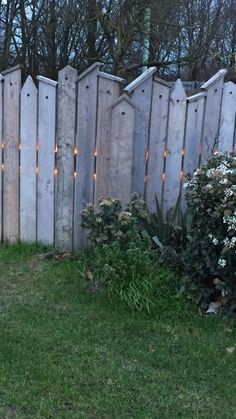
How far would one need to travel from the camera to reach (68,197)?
4977mm

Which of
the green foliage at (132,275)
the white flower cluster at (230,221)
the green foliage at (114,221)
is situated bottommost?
the green foliage at (132,275)

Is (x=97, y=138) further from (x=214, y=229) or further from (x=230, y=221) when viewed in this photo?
(x=230, y=221)

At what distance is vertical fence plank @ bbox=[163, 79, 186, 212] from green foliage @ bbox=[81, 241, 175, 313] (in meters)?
0.85

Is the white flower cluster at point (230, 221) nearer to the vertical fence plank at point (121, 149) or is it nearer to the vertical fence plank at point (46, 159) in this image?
the vertical fence plank at point (121, 149)

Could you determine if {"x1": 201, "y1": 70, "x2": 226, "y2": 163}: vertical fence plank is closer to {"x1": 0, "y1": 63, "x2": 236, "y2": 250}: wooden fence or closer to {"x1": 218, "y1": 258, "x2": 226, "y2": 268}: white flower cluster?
{"x1": 0, "y1": 63, "x2": 236, "y2": 250}: wooden fence

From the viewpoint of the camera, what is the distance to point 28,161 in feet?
16.7

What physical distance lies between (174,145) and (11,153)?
1.53m

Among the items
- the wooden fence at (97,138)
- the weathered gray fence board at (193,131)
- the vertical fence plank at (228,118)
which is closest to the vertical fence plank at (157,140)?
the wooden fence at (97,138)

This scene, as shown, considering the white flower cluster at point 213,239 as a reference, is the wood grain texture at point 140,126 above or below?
above

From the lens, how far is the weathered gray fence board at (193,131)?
4.76 metres

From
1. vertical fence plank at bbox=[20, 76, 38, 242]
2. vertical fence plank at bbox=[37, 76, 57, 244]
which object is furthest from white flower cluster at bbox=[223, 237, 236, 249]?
vertical fence plank at bbox=[20, 76, 38, 242]

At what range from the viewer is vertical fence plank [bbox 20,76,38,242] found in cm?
498

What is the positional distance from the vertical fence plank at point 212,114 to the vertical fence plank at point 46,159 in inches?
53.4

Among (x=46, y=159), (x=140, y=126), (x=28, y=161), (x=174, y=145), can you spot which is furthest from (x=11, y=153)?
(x=174, y=145)
